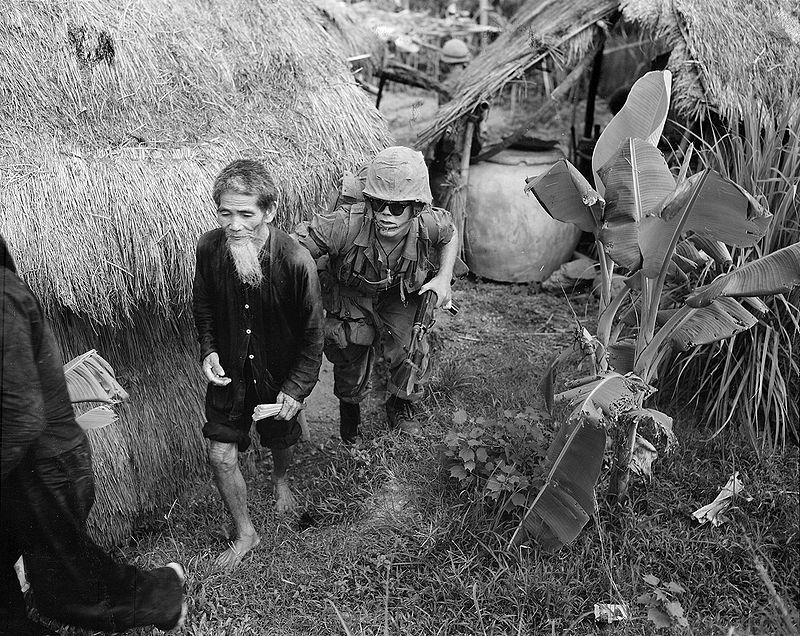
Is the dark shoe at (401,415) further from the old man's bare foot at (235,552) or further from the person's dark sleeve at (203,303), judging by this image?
the person's dark sleeve at (203,303)

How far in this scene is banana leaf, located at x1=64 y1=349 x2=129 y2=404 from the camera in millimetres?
3209

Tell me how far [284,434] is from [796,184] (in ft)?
10.7

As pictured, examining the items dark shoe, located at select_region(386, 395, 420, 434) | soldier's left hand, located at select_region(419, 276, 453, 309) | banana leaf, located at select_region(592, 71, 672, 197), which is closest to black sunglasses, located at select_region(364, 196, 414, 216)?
soldier's left hand, located at select_region(419, 276, 453, 309)

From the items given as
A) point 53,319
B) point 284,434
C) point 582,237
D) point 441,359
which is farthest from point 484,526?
point 582,237

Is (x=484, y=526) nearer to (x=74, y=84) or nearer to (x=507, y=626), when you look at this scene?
(x=507, y=626)

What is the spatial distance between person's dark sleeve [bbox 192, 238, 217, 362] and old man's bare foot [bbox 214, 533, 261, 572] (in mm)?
1002

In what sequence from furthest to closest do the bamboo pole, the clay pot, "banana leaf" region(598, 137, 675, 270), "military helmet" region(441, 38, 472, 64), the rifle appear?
"military helmet" region(441, 38, 472, 64) < the clay pot < the bamboo pole < the rifle < "banana leaf" region(598, 137, 675, 270)

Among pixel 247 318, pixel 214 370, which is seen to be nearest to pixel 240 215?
pixel 247 318

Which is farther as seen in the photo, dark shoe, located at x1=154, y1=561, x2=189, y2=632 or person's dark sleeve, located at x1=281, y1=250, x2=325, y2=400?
person's dark sleeve, located at x1=281, y1=250, x2=325, y2=400

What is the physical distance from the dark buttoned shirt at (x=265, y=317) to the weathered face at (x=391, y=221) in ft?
1.60

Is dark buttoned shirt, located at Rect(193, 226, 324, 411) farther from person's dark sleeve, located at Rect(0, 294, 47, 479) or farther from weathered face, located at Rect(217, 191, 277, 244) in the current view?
→ person's dark sleeve, located at Rect(0, 294, 47, 479)

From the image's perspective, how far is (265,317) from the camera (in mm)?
3529

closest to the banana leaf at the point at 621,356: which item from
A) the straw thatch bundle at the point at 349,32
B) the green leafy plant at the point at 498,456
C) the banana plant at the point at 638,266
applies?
the banana plant at the point at 638,266

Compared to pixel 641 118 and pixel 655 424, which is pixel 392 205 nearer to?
pixel 641 118
